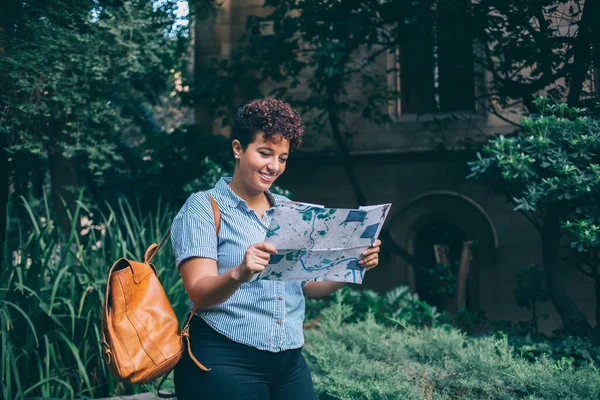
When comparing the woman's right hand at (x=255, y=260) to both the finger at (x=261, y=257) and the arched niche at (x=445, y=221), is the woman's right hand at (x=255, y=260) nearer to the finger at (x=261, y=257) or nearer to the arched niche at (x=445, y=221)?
the finger at (x=261, y=257)

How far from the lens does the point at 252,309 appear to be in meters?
2.02

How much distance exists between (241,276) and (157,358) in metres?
0.51

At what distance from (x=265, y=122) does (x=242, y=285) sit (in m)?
0.59

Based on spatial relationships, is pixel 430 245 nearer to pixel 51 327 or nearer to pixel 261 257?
pixel 51 327

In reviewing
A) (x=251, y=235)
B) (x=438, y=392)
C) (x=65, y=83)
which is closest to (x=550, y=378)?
(x=438, y=392)

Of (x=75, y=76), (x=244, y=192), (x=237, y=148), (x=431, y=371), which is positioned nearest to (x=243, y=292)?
(x=244, y=192)

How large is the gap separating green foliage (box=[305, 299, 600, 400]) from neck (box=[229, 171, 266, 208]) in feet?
5.95

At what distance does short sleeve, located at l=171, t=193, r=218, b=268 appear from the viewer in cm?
192

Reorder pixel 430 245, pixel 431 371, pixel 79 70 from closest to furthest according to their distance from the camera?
pixel 431 371
pixel 79 70
pixel 430 245

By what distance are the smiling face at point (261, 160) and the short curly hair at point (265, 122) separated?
0.02 metres

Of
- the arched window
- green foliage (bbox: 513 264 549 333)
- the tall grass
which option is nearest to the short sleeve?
the tall grass

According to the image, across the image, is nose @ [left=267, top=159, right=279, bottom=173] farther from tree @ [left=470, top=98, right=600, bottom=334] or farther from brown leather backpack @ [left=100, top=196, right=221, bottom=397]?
tree @ [left=470, top=98, right=600, bottom=334]

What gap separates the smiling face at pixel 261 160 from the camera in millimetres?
2096

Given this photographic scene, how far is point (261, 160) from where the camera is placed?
2.09 meters
